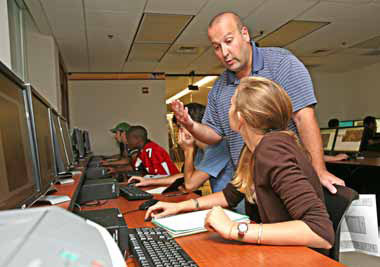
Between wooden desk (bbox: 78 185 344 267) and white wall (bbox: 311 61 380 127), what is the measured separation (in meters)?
8.38

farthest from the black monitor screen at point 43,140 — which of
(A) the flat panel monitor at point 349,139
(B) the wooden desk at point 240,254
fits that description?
(A) the flat panel monitor at point 349,139

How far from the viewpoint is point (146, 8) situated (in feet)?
13.1

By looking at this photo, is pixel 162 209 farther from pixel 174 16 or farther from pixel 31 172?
pixel 174 16

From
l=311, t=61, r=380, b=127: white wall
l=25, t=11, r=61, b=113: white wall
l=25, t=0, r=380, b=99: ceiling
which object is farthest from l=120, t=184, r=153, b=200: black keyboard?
l=311, t=61, r=380, b=127: white wall

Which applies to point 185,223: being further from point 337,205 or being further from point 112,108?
point 112,108

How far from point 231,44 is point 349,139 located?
3.47 meters

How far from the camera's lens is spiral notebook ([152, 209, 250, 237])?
107 cm

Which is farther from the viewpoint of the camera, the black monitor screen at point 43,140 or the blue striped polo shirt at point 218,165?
the blue striped polo shirt at point 218,165

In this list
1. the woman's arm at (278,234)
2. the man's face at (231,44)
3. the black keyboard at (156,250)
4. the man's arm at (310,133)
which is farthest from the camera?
the man's face at (231,44)

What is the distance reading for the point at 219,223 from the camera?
3.22 ft

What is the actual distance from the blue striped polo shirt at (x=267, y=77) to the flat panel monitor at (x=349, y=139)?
10.2 ft

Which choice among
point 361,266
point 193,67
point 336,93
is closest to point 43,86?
point 193,67

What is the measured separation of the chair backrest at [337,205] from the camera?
1070mm

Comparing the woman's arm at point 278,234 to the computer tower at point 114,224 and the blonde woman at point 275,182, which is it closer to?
the blonde woman at point 275,182
